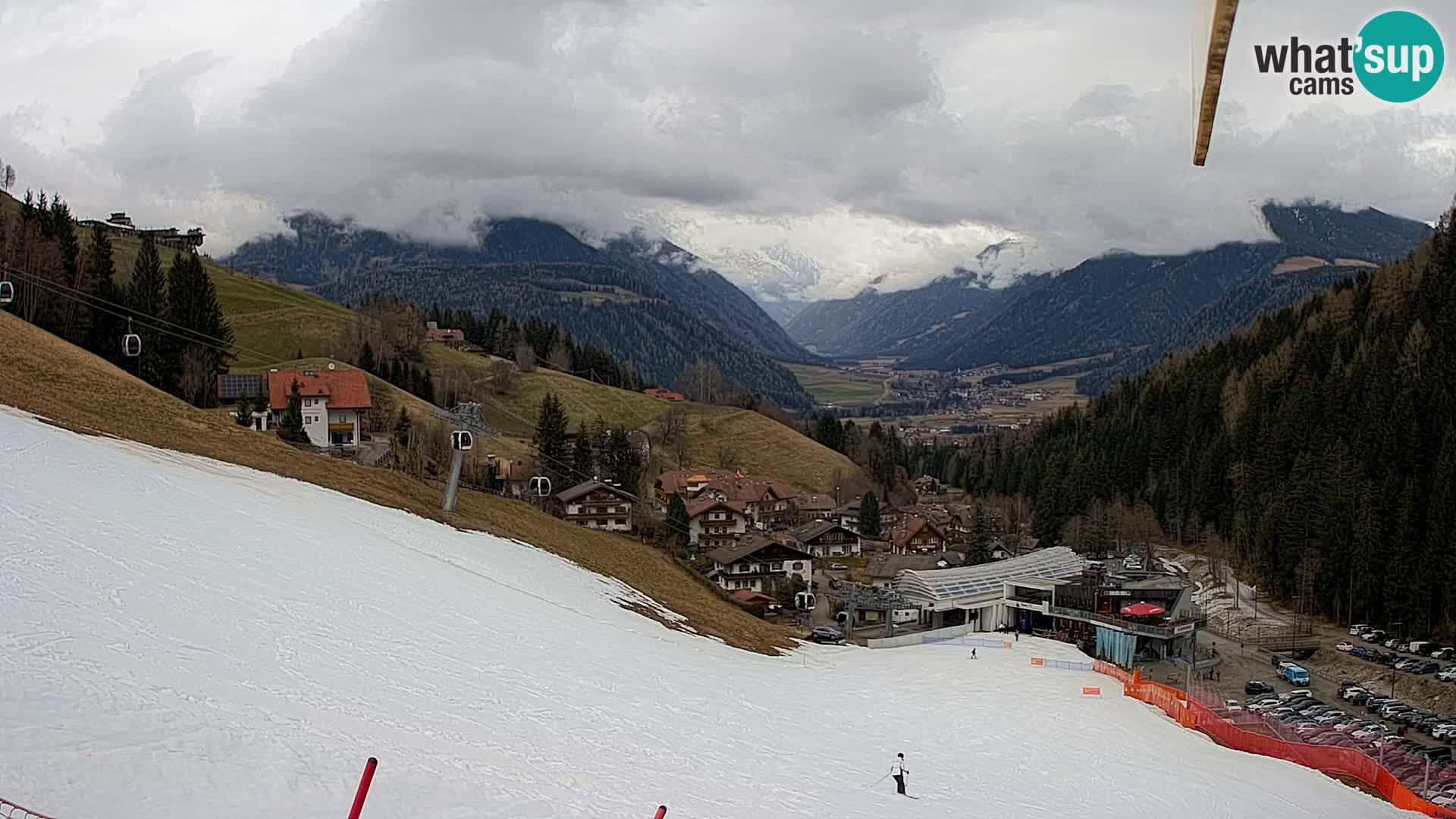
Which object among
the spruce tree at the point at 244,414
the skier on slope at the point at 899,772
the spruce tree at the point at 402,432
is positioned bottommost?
the skier on slope at the point at 899,772

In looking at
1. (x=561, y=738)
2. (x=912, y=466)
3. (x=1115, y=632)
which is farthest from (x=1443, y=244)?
(x=561, y=738)

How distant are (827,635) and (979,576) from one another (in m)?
16.8

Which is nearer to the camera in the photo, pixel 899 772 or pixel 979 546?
pixel 899 772

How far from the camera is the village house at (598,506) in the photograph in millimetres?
73562

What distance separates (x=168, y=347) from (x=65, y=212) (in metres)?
14.1

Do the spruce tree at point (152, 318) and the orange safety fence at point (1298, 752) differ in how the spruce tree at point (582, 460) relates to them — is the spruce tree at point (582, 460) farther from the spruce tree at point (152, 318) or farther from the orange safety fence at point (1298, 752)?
the orange safety fence at point (1298, 752)

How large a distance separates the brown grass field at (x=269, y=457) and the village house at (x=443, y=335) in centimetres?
11174

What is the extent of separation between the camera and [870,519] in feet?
318

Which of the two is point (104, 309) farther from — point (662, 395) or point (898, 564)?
point (662, 395)

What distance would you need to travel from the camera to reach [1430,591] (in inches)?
2228

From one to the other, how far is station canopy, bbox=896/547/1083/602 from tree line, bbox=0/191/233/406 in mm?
46434

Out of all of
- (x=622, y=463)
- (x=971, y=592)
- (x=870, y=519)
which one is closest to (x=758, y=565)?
(x=971, y=592)

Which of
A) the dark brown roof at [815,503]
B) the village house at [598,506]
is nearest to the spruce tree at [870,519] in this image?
the dark brown roof at [815,503]

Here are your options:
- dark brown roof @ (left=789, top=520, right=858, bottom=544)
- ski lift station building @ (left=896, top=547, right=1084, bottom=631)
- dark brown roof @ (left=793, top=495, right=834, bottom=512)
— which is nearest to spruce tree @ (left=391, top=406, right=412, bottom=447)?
ski lift station building @ (left=896, top=547, right=1084, bottom=631)
